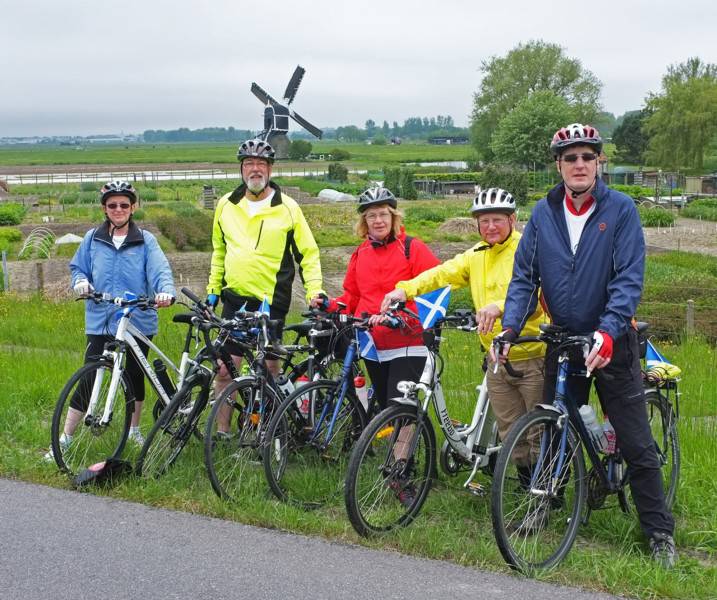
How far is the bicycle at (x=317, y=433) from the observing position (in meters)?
5.56

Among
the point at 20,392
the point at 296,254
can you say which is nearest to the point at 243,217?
the point at 296,254

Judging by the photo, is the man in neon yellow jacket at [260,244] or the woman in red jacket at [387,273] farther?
the man in neon yellow jacket at [260,244]

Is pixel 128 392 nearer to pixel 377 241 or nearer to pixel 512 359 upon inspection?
pixel 377 241

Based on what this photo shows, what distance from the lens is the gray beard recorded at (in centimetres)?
651

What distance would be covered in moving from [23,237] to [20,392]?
109 feet

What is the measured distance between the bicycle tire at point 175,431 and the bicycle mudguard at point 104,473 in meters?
0.10

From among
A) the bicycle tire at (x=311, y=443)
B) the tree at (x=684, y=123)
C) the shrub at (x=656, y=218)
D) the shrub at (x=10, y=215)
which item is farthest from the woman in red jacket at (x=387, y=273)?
the tree at (x=684, y=123)

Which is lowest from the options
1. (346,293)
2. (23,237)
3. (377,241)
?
(23,237)

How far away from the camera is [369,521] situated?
16.3 feet

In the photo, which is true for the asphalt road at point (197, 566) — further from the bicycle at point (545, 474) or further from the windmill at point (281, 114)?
the windmill at point (281, 114)

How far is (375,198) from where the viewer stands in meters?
5.98

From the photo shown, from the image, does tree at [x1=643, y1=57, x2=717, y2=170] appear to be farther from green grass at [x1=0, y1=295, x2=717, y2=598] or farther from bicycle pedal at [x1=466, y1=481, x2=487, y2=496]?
bicycle pedal at [x1=466, y1=481, x2=487, y2=496]

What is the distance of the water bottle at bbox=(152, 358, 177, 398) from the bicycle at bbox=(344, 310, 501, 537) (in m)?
2.06

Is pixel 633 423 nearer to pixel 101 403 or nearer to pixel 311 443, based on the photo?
pixel 311 443
